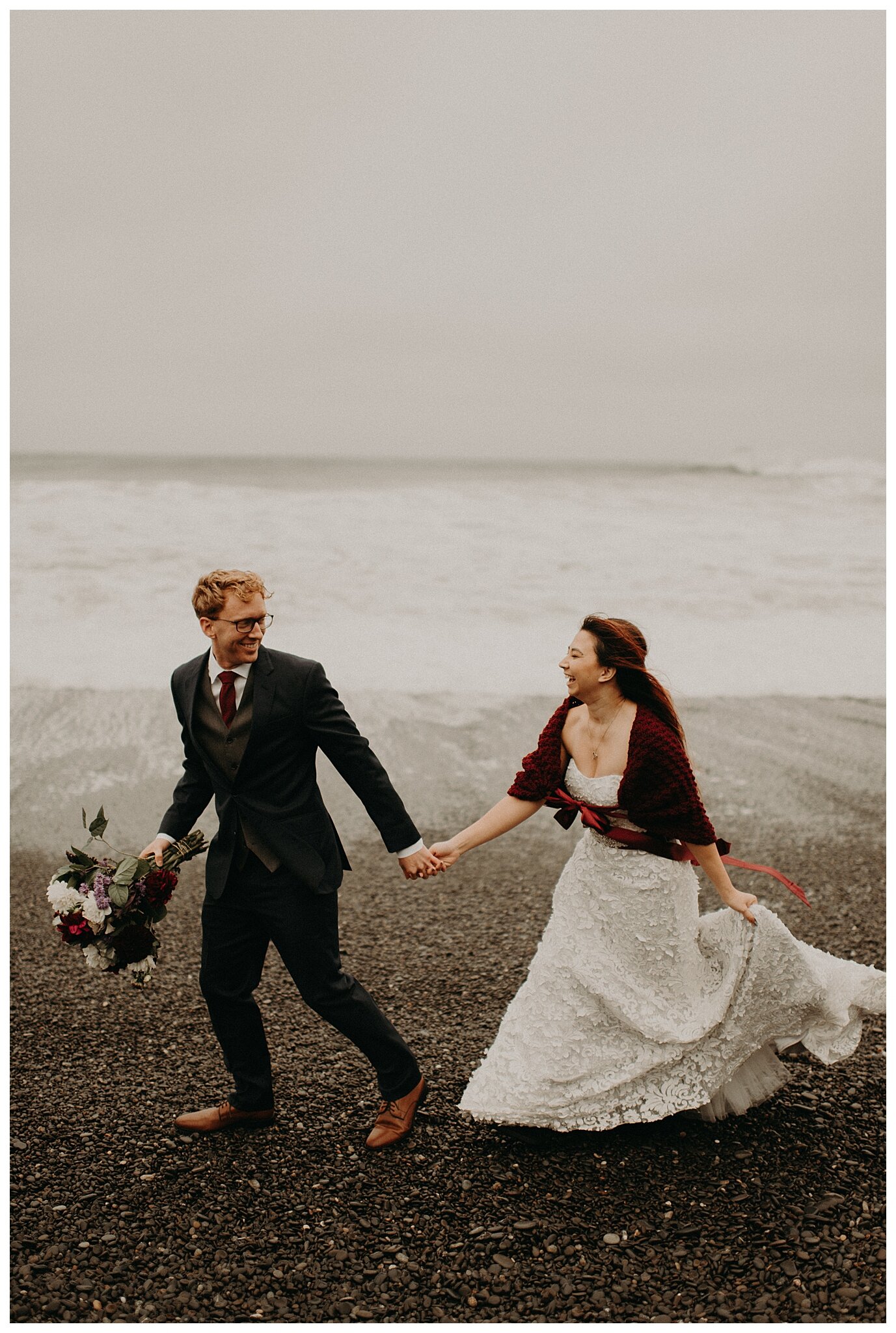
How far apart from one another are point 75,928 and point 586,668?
2080mm

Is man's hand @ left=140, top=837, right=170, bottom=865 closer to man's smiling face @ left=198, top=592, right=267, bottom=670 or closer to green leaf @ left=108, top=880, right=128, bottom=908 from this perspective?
green leaf @ left=108, top=880, right=128, bottom=908

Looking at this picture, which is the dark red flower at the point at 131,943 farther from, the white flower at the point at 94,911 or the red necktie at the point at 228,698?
the red necktie at the point at 228,698

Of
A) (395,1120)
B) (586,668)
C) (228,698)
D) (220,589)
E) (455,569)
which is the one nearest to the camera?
(220,589)

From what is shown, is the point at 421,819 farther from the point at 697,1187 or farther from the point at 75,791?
the point at 697,1187

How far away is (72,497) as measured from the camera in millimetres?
28125

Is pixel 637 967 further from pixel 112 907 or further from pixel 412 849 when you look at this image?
pixel 112 907

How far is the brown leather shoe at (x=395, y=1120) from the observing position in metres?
3.86

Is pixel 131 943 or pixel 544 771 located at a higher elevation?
pixel 544 771

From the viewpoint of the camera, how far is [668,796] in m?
3.74

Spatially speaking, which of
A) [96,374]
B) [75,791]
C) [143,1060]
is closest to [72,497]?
[96,374]

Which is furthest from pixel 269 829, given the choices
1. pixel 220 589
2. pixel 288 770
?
pixel 220 589

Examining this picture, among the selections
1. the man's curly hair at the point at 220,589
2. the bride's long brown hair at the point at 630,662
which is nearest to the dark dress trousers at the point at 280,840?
the man's curly hair at the point at 220,589

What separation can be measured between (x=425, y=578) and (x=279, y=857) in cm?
1846

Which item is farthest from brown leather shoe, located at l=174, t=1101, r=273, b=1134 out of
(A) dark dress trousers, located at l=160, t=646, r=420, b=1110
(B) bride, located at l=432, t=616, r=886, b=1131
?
(B) bride, located at l=432, t=616, r=886, b=1131
